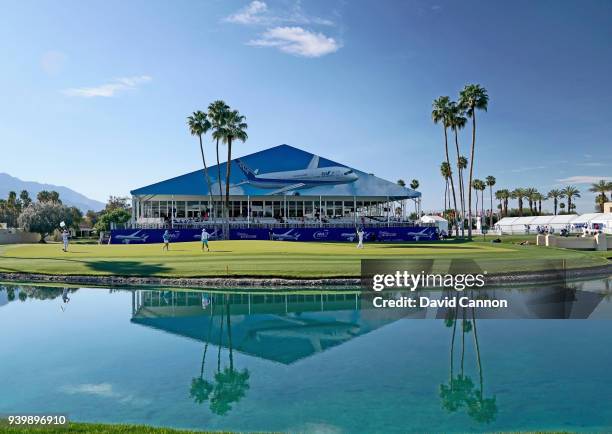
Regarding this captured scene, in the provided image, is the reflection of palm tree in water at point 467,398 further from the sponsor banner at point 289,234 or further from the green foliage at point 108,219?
the green foliage at point 108,219

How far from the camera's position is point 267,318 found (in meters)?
17.3

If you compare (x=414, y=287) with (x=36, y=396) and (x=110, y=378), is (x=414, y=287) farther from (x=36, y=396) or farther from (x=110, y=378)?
(x=36, y=396)

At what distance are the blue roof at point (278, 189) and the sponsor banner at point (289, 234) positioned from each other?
28.6 feet

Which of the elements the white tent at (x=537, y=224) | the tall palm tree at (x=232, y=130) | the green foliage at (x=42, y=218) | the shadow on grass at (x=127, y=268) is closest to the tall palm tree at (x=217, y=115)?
the tall palm tree at (x=232, y=130)

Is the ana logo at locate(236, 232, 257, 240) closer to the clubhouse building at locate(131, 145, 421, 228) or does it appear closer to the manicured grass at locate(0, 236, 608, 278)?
the clubhouse building at locate(131, 145, 421, 228)

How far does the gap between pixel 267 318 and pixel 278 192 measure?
51269 millimetres

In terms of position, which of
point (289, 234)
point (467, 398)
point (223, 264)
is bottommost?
point (467, 398)

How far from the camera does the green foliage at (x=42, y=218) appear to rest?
82.8 metres

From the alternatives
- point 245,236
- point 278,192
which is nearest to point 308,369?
point 245,236

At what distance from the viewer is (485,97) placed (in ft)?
196

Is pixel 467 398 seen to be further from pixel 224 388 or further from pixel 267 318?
pixel 267 318

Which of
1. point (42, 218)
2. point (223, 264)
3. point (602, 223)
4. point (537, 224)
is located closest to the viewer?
point (223, 264)

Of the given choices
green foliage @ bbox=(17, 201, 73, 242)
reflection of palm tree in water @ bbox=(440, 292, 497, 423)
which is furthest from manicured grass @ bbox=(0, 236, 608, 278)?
green foliage @ bbox=(17, 201, 73, 242)

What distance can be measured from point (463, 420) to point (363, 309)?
10.5m
